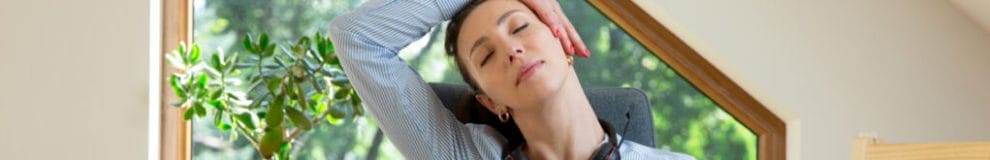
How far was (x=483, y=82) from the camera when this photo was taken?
80.4 inches

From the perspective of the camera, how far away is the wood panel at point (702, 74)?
12.5ft

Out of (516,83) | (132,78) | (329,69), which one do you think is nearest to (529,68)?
(516,83)

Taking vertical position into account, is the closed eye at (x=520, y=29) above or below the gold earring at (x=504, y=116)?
above

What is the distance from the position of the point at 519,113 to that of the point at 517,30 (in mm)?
103

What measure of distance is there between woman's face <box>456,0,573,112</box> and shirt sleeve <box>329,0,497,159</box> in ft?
0.25

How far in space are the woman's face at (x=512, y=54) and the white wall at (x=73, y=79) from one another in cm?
184

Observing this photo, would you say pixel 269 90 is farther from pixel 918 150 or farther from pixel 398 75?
pixel 918 150

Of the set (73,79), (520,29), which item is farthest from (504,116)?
(73,79)

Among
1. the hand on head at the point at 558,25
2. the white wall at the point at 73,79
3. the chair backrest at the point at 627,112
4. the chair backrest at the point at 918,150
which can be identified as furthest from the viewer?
the white wall at the point at 73,79

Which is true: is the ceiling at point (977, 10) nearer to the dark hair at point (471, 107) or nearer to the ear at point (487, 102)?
the dark hair at point (471, 107)

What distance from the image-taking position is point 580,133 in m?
2.07

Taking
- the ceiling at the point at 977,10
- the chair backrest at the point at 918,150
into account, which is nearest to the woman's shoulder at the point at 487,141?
the chair backrest at the point at 918,150

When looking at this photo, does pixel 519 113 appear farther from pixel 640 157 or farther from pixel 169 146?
pixel 169 146

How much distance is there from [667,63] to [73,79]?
132cm
